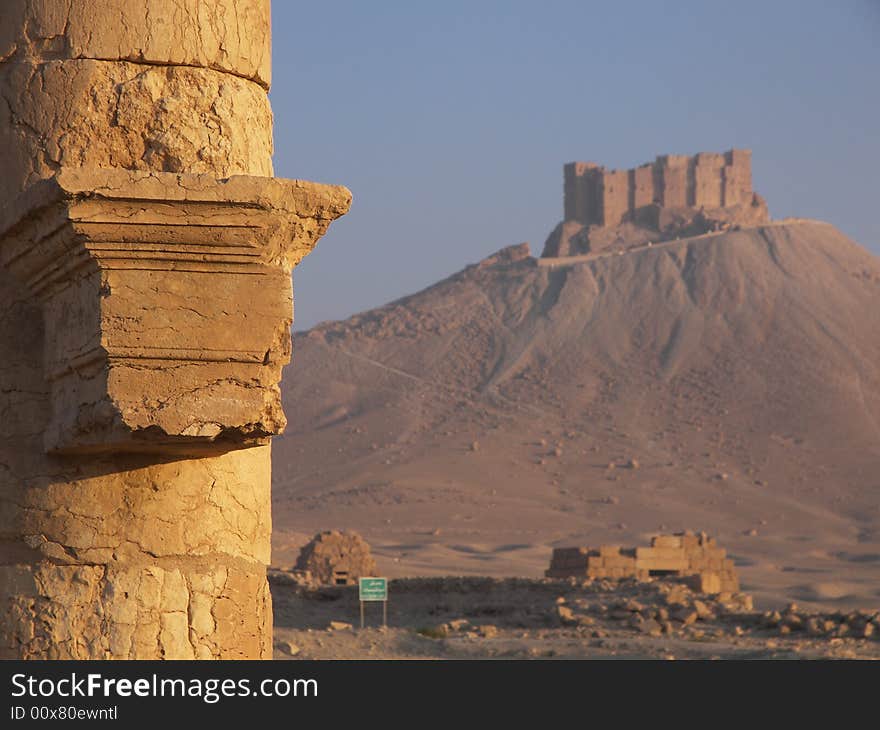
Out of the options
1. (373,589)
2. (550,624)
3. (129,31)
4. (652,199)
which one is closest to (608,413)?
(652,199)

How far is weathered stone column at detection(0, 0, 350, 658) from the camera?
3381 millimetres

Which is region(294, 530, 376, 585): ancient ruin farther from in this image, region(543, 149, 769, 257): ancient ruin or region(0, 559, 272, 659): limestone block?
region(543, 149, 769, 257): ancient ruin

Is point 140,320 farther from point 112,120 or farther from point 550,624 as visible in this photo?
point 550,624

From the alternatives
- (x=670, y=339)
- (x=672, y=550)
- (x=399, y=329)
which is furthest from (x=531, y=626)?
(x=399, y=329)

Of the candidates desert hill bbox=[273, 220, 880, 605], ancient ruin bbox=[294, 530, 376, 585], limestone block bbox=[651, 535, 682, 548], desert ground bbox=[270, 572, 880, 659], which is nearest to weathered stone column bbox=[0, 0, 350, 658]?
desert ground bbox=[270, 572, 880, 659]

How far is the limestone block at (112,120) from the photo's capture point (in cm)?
367

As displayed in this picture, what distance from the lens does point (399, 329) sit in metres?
97.6

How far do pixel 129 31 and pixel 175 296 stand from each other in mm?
688

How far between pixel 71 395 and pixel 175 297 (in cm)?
36

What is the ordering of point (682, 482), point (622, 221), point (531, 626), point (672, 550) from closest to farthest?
point (531, 626) < point (672, 550) < point (682, 482) < point (622, 221)

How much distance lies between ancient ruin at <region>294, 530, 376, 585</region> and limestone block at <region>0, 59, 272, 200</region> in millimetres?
27980

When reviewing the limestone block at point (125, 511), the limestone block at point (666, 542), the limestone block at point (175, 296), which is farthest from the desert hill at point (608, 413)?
the limestone block at point (175, 296)

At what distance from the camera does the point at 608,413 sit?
78188mm
